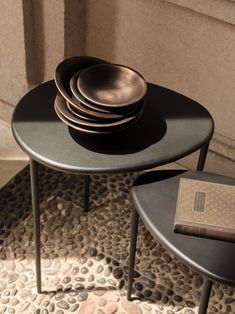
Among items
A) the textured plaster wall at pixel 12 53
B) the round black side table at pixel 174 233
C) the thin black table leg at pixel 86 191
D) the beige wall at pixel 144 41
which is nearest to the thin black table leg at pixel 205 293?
the round black side table at pixel 174 233

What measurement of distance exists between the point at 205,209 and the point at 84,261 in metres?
0.65

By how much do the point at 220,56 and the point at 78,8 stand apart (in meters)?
0.58

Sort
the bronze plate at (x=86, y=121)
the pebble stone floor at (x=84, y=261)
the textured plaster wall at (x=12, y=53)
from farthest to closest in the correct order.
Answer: the textured plaster wall at (x=12, y=53)
the pebble stone floor at (x=84, y=261)
the bronze plate at (x=86, y=121)

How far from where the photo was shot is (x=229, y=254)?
1275 millimetres

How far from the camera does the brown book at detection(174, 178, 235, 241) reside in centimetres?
130

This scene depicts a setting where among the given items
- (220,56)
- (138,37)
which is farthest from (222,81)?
(138,37)

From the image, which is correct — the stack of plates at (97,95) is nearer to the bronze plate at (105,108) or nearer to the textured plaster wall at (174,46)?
the bronze plate at (105,108)

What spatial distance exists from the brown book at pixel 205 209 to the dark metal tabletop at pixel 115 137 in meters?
0.11

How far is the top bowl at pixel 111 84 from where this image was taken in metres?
Answer: 1.47

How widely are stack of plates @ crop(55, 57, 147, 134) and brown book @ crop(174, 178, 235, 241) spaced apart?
232 mm

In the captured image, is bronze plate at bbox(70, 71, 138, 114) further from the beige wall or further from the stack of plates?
the beige wall

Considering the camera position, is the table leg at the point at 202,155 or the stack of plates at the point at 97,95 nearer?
the stack of plates at the point at 97,95

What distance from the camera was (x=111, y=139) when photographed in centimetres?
149

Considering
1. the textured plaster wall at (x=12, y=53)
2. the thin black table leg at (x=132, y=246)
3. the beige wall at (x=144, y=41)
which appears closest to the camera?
the thin black table leg at (x=132, y=246)
